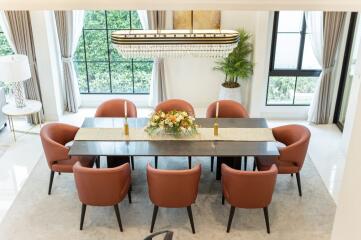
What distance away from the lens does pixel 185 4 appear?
0.98m

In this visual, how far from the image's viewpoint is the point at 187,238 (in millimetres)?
4648

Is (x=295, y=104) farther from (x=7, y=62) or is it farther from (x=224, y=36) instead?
(x=7, y=62)

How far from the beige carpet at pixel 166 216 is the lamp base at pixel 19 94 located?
5.72ft

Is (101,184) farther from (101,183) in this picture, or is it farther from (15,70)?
(15,70)

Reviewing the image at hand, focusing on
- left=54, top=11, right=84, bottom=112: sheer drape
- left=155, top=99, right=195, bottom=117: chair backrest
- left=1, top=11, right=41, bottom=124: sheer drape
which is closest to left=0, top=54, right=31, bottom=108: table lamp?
left=1, top=11, right=41, bottom=124: sheer drape

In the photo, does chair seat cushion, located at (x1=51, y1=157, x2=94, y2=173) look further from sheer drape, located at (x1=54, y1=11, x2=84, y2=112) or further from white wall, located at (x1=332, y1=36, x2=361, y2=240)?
white wall, located at (x1=332, y1=36, x2=361, y2=240)

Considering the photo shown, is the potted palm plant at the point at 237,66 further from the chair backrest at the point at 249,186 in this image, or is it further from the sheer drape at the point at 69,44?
the chair backrest at the point at 249,186

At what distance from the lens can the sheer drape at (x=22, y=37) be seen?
22.0 feet

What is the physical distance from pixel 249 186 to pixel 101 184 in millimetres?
1681

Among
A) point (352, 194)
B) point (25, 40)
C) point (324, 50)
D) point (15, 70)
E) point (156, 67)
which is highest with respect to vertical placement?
point (352, 194)

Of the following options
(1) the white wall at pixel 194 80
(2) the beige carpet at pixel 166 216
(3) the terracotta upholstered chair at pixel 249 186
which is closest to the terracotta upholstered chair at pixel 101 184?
(2) the beige carpet at pixel 166 216

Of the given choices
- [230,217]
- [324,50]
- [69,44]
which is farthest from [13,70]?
[324,50]

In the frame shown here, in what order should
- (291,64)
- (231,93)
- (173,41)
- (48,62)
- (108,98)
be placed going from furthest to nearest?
1. (108,98)
2. (291,64)
3. (231,93)
4. (48,62)
5. (173,41)

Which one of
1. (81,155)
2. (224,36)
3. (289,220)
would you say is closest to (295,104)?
(289,220)
